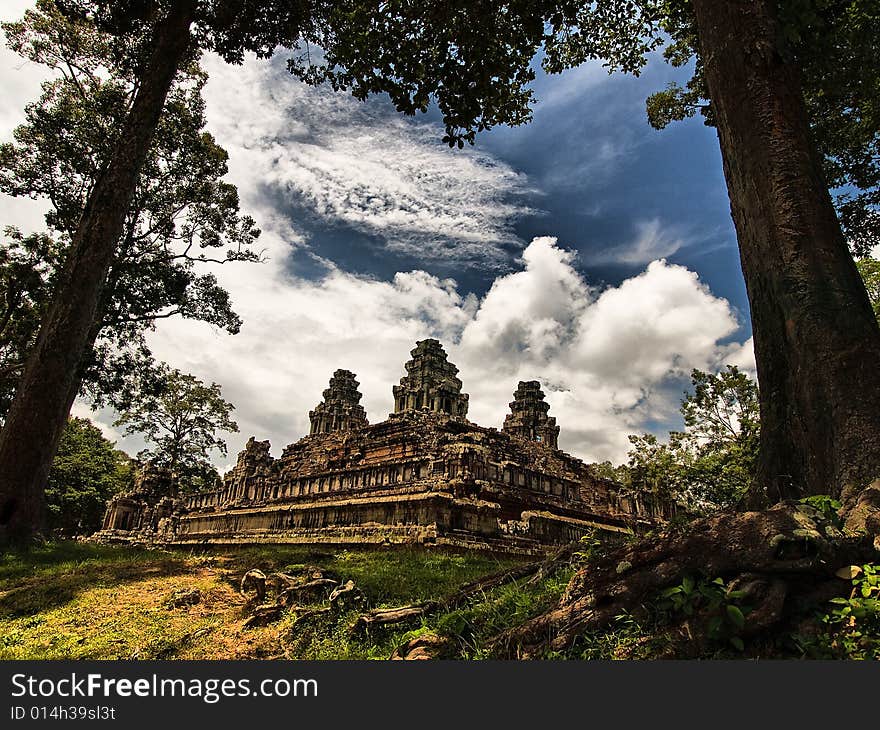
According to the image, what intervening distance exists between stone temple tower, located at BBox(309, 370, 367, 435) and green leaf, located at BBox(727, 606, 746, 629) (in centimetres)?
3651

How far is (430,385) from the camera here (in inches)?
1347

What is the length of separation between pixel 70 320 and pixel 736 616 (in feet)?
36.5

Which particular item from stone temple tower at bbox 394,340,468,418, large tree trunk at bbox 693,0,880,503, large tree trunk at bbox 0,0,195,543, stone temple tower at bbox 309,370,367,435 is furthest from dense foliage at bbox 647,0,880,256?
stone temple tower at bbox 309,370,367,435

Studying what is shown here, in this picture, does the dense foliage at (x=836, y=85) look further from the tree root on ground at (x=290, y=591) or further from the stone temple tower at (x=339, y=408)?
the stone temple tower at (x=339, y=408)

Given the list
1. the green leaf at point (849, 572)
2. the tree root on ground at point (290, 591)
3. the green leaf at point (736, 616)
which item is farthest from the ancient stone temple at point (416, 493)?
the green leaf at point (736, 616)

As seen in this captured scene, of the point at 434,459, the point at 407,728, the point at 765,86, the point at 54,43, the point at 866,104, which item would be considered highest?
the point at 54,43

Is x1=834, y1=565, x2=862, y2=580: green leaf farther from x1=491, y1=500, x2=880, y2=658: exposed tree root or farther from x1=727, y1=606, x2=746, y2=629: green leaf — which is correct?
Result: x1=727, y1=606, x2=746, y2=629: green leaf

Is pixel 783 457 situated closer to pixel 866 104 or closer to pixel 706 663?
pixel 706 663

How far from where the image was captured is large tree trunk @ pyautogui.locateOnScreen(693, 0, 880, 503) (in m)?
4.03

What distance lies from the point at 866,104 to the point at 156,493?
3051 cm

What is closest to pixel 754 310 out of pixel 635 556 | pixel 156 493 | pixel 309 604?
pixel 635 556

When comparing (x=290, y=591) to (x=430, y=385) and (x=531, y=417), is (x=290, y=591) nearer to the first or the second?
(x=430, y=385)

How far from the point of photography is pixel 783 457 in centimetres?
454

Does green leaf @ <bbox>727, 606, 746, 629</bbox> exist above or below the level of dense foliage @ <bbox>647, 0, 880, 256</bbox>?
below
